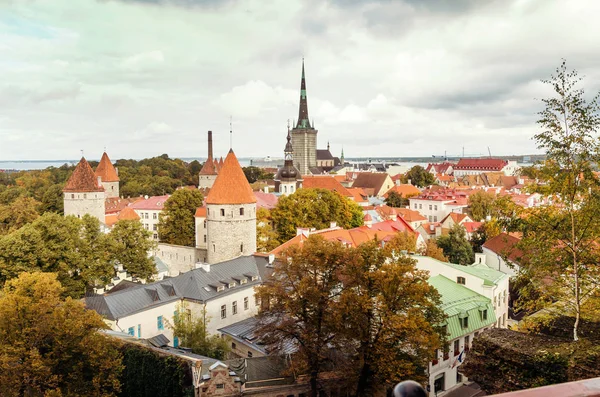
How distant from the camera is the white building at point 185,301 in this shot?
846 inches

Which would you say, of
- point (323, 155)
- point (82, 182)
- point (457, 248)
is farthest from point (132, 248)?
point (323, 155)

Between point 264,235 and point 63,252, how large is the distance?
54.5ft

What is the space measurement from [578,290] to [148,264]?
24.7 metres

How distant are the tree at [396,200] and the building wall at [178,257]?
37.1 meters

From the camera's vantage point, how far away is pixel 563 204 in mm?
11656

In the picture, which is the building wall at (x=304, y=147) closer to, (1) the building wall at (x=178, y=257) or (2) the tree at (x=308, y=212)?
(2) the tree at (x=308, y=212)

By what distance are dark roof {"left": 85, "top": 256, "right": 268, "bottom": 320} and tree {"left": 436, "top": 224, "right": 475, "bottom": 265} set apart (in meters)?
14.5

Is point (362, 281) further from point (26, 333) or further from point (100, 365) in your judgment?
point (26, 333)

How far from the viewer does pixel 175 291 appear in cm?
2444

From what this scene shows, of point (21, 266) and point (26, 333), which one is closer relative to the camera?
point (26, 333)

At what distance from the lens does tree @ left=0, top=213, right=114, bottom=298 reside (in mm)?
24406

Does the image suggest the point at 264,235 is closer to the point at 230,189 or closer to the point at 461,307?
the point at 230,189

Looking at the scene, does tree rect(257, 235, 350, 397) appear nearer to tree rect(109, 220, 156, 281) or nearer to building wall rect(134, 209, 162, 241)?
tree rect(109, 220, 156, 281)

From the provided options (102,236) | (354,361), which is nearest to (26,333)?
(354,361)
